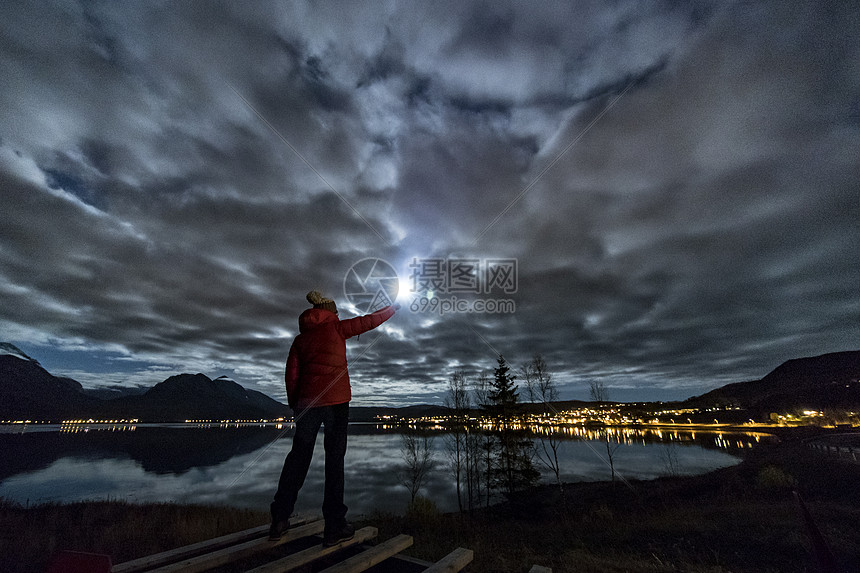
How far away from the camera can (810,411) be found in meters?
113

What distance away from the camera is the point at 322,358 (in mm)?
4516

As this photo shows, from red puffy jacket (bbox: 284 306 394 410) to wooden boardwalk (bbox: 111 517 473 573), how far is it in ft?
5.39

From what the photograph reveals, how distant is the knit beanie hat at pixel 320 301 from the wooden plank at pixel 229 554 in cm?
303

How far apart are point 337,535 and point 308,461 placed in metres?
0.97

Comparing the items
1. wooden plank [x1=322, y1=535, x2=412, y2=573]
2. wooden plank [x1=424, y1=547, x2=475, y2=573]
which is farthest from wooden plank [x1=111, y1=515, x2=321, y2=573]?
wooden plank [x1=424, y1=547, x2=475, y2=573]

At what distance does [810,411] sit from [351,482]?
154 meters

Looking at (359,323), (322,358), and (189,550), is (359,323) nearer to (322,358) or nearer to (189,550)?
(322,358)

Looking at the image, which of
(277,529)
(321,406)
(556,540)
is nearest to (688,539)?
(556,540)

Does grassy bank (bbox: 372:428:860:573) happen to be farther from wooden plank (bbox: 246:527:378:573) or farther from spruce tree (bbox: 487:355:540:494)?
spruce tree (bbox: 487:355:540:494)

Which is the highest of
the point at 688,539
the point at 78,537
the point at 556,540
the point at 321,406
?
the point at 321,406

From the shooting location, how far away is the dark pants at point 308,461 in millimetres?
4219

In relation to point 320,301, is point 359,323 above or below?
below

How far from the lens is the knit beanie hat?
4900 millimetres

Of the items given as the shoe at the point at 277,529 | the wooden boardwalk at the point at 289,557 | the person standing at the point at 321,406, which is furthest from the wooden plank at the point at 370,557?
the shoe at the point at 277,529
